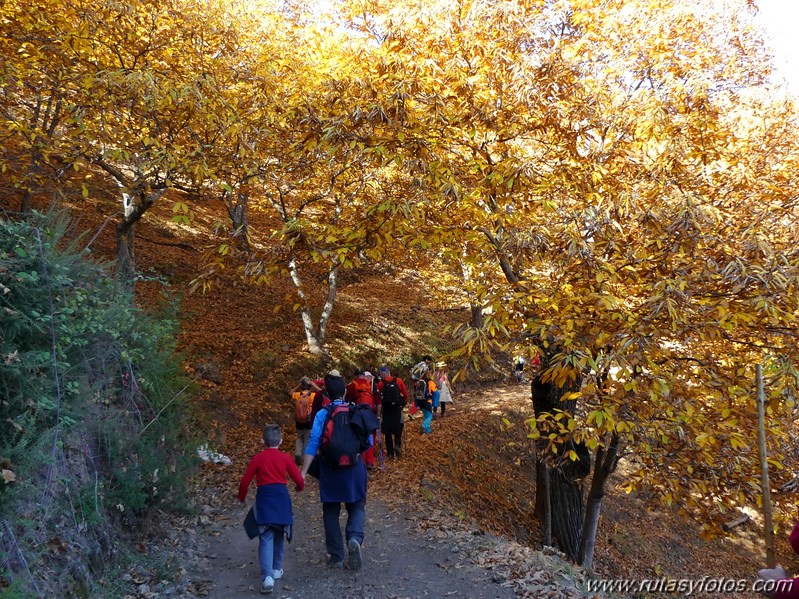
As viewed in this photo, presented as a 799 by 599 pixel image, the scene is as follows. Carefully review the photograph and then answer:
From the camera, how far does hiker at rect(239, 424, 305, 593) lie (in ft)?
19.9

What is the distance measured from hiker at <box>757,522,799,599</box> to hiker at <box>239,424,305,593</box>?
13.7 feet

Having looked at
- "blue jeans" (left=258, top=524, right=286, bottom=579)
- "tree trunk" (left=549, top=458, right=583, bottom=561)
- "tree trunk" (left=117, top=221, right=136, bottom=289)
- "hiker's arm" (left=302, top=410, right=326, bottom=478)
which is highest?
"tree trunk" (left=117, top=221, right=136, bottom=289)

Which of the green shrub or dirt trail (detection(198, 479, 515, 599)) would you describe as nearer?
the green shrub

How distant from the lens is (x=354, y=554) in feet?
21.9

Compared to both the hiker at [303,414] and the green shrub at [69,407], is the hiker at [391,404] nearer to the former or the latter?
the hiker at [303,414]

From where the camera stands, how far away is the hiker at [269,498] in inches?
239

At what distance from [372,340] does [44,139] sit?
11.6 m

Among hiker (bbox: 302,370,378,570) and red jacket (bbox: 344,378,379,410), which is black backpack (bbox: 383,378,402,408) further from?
hiker (bbox: 302,370,378,570)

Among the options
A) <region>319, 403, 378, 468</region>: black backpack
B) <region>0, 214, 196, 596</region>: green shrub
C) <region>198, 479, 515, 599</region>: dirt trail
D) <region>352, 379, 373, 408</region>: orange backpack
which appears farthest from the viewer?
<region>352, 379, 373, 408</region>: orange backpack

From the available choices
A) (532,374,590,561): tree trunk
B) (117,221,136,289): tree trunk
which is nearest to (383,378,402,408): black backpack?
(532,374,590,561): tree trunk

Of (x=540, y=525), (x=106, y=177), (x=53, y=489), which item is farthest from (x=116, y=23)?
(x=106, y=177)

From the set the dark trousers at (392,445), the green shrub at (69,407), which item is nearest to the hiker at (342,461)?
the green shrub at (69,407)

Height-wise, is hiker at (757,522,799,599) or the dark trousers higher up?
hiker at (757,522,799,599)

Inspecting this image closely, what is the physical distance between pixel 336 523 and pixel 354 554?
0.40 m
